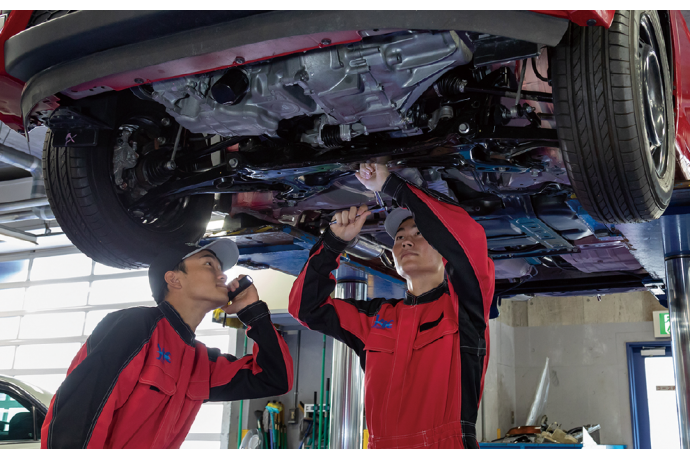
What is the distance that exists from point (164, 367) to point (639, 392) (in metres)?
8.55

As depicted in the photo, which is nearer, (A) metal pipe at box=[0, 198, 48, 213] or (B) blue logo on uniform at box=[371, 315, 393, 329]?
(B) blue logo on uniform at box=[371, 315, 393, 329]

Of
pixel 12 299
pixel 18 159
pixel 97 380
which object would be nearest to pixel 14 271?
pixel 12 299

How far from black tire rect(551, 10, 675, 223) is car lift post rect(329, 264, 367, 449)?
2648 millimetres

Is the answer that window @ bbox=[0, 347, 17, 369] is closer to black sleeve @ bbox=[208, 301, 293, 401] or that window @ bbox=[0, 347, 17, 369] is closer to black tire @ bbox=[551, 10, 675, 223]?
black sleeve @ bbox=[208, 301, 293, 401]

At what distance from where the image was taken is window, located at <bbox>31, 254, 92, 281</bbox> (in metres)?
10.6

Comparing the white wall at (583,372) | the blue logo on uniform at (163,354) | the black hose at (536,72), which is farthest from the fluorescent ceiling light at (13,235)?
the white wall at (583,372)

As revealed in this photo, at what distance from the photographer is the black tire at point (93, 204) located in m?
2.25

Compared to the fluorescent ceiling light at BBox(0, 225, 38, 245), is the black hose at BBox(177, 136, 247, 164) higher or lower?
lower

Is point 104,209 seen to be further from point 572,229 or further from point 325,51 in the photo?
point 572,229

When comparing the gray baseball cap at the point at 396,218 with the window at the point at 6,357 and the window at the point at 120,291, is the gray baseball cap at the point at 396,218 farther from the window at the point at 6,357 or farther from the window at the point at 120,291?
the window at the point at 6,357

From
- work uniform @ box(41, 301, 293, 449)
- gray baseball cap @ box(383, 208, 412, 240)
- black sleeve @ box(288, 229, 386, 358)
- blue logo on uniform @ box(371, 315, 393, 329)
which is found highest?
gray baseball cap @ box(383, 208, 412, 240)

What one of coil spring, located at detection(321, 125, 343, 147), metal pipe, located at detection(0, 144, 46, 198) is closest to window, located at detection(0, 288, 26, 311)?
metal pipe, located at detection(0, 144, 46, 198)
